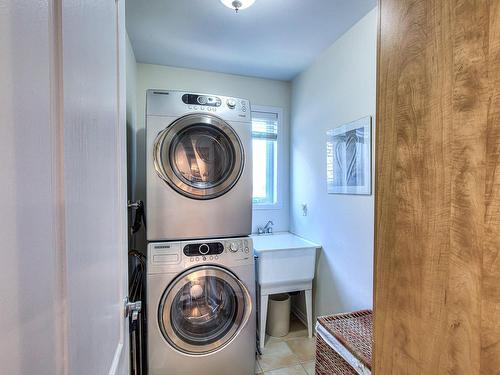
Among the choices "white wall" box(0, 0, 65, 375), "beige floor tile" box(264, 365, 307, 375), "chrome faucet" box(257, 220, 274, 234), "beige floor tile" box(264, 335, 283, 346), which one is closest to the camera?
"white wall" box(0, 0, 65, 375)

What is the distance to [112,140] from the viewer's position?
732mm

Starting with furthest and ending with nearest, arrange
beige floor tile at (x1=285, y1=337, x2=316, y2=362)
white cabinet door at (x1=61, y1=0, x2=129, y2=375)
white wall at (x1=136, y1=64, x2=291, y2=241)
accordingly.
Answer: white wall at (x1=136, y1=64, x2=291, y2=241)
beige floor tile at (x1=285, y1=337, x2=316, y2=362)
white cabinet door at (x1=61, y1=0, x2=129, y2=375)

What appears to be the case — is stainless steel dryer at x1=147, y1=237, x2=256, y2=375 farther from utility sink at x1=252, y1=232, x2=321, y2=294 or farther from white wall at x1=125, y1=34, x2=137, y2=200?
white wall at x1=125, y1=34, x2=137, y2=200

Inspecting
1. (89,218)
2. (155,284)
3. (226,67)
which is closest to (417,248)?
(89,218)

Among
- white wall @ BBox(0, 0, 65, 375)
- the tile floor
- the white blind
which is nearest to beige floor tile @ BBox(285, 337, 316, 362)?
the tile floor

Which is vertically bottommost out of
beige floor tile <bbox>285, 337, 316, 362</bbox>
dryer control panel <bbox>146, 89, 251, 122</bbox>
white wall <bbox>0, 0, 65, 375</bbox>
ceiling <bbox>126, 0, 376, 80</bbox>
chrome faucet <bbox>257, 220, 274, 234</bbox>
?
beige floor tile <bbox>285, 337, 316, 362</bbox>

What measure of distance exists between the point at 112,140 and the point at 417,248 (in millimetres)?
886

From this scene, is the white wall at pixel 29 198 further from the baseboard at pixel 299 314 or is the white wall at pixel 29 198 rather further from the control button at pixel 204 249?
the baseboard at pixel 299 314

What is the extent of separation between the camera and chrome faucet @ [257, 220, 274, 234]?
286 cm

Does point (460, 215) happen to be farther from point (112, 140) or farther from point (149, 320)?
point (149, 320)

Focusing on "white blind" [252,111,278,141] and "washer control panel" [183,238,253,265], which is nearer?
"washer control panel" [183,238,253,265]

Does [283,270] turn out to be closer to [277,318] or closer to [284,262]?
[284,262]

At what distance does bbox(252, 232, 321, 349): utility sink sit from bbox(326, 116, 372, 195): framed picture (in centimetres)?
61

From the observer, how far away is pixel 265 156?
9.78ft
